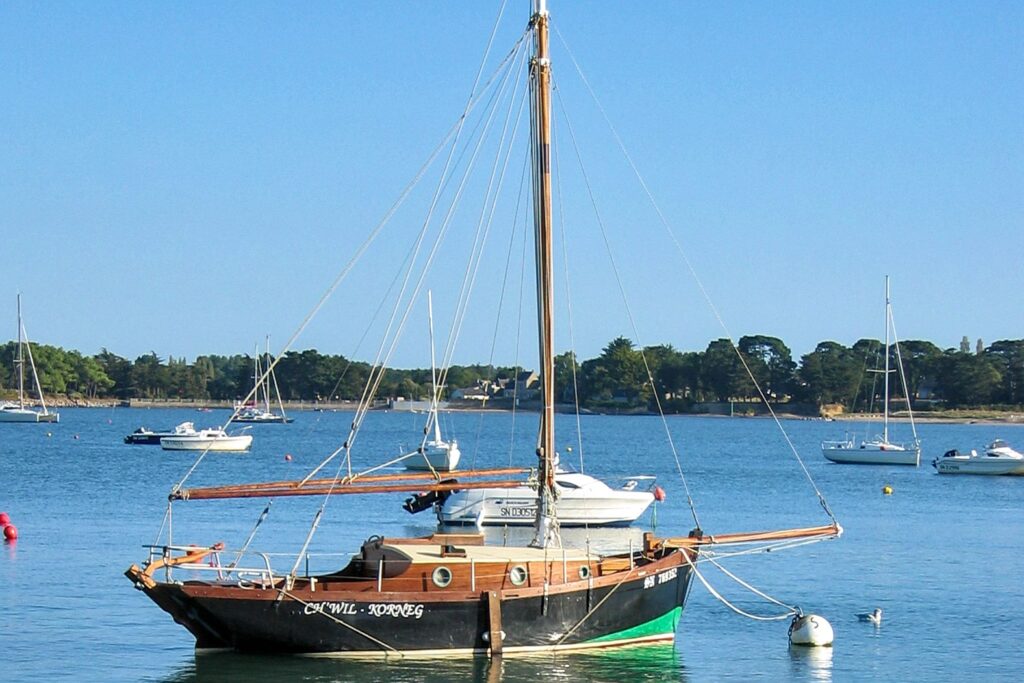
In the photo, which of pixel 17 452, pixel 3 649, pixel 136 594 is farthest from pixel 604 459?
pixel 3 649

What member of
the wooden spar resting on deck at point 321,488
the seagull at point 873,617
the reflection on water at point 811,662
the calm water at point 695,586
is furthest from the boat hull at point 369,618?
the seagull at point 873,617

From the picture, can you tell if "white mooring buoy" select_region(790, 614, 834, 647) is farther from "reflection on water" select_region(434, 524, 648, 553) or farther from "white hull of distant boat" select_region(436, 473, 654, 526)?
"white hull of distant boat" select_region(436, 473, 654, 526)

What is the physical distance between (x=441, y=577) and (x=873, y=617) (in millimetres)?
13841

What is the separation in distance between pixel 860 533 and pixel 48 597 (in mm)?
36036

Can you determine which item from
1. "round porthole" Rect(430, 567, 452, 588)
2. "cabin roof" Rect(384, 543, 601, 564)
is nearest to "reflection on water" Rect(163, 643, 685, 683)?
"round porthole" Rect(430, 567, 452, 588)

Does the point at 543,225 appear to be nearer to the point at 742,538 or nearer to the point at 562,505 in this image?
the point at 742,538

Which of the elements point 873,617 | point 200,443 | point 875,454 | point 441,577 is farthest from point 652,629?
point 200,443

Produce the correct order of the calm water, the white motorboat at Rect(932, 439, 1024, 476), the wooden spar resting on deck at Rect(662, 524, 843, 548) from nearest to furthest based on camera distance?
the calm water → the wooden spar resting on deck at Rect(662, 524, 843, 548) → the white motorboat at Rect(932, 439, 1024, 476)

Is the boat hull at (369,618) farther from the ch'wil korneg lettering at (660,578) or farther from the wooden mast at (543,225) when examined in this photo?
the wooden mast at (543,225)

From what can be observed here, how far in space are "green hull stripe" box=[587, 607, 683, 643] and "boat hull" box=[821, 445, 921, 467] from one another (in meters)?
89.6

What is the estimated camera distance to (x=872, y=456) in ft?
412

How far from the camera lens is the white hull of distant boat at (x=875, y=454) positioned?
124m

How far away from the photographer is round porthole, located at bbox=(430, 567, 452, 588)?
1329 inches

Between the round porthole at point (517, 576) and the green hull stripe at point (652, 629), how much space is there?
251 centimetres
